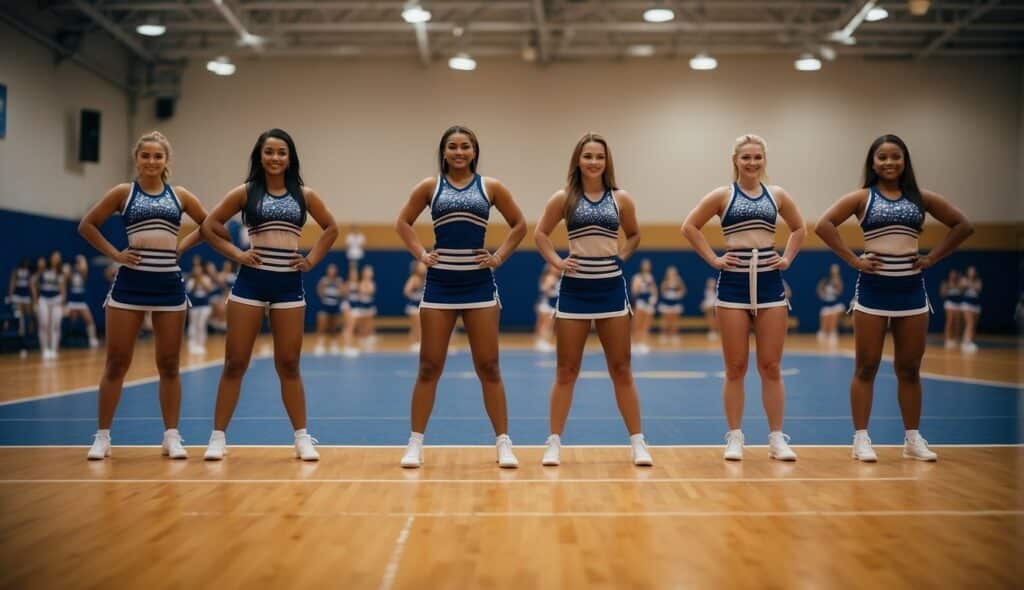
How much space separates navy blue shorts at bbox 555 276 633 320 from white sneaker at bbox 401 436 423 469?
1.13m

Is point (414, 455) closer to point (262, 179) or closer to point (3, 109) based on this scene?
point (262, 179)

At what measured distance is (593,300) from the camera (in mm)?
5367

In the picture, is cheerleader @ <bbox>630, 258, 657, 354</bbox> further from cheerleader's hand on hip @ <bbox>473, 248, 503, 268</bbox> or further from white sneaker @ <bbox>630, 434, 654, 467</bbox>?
cheerleader's hand on hip @ <bbox>473, 248, 503, 268</bbox>

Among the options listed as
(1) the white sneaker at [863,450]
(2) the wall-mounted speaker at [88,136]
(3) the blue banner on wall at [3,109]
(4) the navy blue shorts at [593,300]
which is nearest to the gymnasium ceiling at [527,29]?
(2) the wall-mounted speaker at [88,136]

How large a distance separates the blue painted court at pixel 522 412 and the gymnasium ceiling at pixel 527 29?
1022cm

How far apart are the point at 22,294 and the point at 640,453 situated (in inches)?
550

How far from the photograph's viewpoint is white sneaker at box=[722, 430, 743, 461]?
17.6 ft

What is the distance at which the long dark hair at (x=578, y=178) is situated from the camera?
17.7ft

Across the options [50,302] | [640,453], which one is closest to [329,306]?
[50,302]

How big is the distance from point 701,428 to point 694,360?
757 cm

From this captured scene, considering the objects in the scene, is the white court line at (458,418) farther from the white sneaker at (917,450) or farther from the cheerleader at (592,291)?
the cheerleader at (592,291)

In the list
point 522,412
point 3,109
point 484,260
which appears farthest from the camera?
point 3,109

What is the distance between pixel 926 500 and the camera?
4324 millimetres

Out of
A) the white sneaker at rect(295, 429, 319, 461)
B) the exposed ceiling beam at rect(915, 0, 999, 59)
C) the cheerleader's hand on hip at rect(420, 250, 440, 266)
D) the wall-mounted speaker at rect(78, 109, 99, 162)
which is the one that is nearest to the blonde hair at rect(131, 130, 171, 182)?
the cheerleader's hand on hip at rect(420, 250, 440, 266)
